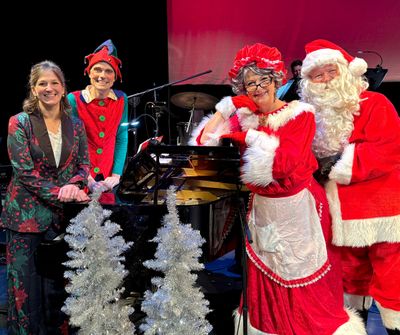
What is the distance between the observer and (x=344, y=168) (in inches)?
99.0

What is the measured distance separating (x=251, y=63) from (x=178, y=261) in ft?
3.79

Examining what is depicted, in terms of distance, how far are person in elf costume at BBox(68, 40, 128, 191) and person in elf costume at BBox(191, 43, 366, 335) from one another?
1085 mm

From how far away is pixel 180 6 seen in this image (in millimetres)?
6391

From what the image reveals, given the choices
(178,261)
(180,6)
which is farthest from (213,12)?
(178,261)

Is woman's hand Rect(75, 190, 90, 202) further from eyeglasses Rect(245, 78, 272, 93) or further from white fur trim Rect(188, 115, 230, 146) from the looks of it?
eyeglasses Rect(245, 78, 272, 93)

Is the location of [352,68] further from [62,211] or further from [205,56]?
[205,56]

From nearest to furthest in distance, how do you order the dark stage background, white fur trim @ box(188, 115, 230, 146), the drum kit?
1. white fur trim @ box(188, 115, 230, 146)
2. the drum kit
3. the dark stage background

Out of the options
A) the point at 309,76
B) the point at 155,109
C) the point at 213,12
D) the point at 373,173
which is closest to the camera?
the point at 373,173

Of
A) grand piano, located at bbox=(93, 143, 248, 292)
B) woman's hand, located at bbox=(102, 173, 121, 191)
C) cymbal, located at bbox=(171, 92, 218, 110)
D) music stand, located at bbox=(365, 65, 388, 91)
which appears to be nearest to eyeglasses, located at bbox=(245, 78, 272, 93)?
grand piano, located at bbox=(93, 143, 248, 292)

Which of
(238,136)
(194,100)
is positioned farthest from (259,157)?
(194,100)

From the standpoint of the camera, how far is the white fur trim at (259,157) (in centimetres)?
217

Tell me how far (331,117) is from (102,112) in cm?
167

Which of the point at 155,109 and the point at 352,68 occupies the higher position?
the point at 352,68

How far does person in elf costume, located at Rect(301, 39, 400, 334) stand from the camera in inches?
99.9
